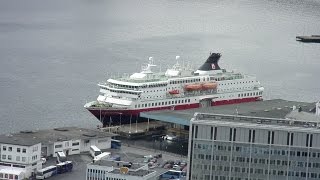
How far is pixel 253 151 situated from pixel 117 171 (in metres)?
4.56

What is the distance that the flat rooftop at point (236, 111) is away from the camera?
106ft

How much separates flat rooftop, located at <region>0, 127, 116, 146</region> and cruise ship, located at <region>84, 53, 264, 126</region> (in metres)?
4.47

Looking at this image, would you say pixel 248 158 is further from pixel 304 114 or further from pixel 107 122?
pixel 107 122

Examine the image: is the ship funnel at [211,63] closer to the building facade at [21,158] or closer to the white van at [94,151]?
the white van at [94,151]

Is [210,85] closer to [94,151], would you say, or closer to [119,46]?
[94,151]

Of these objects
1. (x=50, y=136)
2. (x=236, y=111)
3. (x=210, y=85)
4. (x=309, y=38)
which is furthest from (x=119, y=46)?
(x=50, y=136)

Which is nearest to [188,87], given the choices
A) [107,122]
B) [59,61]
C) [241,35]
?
[107,122]

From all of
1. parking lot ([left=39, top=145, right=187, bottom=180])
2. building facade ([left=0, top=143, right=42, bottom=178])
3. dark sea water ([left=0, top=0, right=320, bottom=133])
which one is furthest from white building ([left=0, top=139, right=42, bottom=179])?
dark sea water ([left=0, top=0, right=320, bottom=133])

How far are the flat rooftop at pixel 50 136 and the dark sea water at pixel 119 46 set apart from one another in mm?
2918

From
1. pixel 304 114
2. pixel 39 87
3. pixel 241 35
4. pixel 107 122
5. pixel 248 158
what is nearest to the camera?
pixel 248 158

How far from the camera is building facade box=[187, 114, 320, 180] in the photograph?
20.3 metres

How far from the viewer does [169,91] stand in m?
36.3

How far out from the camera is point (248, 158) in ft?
66.8

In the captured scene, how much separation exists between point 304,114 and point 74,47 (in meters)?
27.4
